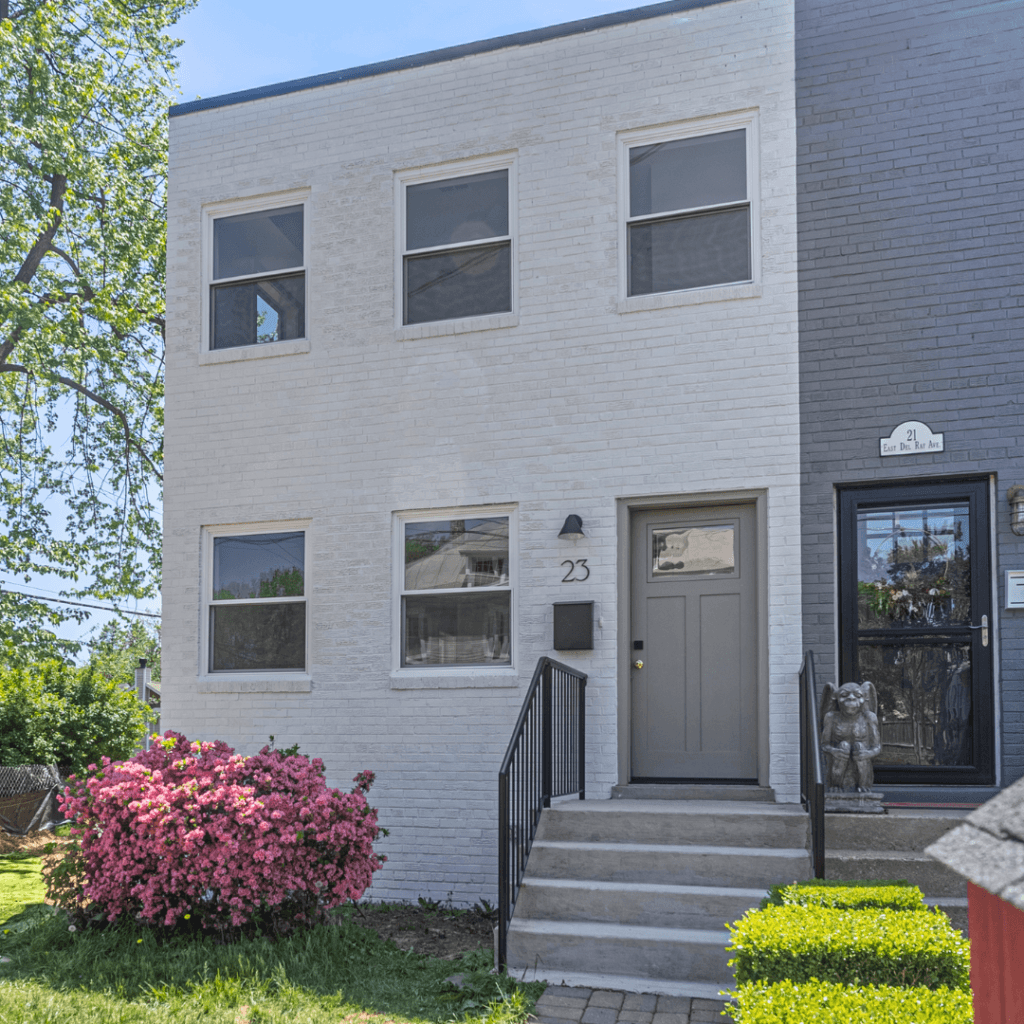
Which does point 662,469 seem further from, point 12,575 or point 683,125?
point 12,575

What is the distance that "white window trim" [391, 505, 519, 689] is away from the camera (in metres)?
6.90

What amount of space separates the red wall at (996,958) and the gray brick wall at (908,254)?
4.58 meters

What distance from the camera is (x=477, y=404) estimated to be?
7.16 meters

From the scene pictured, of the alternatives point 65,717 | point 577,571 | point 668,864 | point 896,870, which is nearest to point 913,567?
point 896,870

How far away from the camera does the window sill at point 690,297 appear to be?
21.7 feet

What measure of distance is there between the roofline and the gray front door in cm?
341

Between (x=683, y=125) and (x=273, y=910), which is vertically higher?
(x=683, y=125)

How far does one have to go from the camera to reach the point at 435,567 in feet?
23.8

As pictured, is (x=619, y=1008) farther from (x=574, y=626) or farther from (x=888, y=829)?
(x=574, y=626)

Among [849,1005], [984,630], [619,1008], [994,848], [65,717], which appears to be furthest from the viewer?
[65,717]

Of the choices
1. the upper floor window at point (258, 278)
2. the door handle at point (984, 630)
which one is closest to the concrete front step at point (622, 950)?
the door handle at point (984, 630)

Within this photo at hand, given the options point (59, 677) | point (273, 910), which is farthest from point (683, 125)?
point (59, 677)

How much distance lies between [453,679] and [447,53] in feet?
14.8

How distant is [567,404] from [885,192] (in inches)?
94.1
